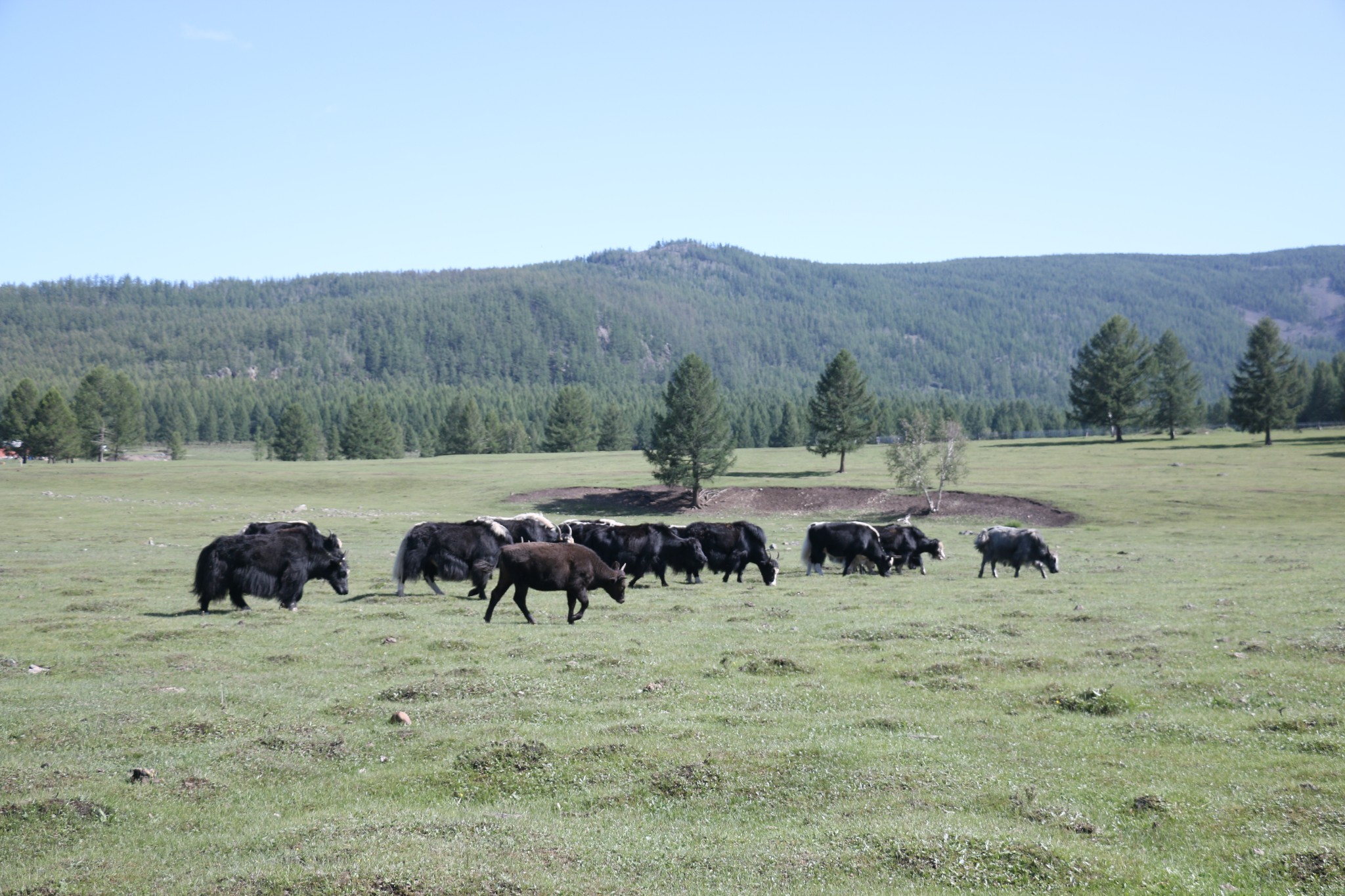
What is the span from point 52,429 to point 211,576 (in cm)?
9924

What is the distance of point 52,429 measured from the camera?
330 feet

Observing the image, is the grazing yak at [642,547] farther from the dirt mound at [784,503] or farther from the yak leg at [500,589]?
the dirt mound at [784,503]

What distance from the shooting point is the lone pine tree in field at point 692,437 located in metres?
62.9

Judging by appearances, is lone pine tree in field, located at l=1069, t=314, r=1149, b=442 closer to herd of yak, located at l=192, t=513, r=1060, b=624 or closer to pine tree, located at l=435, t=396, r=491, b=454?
pine tree, located at l=435, t=396, r=491, b=454

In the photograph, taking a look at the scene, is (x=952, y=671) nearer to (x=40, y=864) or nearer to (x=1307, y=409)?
(x=40, y=864)

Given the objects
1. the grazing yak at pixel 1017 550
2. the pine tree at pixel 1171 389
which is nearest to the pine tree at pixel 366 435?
the pine tree at pixel 1171 389

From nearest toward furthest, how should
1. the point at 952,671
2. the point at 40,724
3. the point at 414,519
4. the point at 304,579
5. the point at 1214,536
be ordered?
the point at 40,724 < the point at 952,671 < the point at 304,579 < the point at 1214,536 < the point at 414,519

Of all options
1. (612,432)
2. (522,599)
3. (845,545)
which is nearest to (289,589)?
(522,599)

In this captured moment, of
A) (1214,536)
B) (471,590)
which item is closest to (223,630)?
(471,590)

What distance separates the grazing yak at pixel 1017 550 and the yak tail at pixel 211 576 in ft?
70.9

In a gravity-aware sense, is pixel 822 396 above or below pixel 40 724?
above

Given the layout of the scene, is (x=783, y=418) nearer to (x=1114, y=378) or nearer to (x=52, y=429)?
(x=1114, y=378)

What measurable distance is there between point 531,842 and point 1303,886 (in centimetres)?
587

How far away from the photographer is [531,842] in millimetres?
7691
